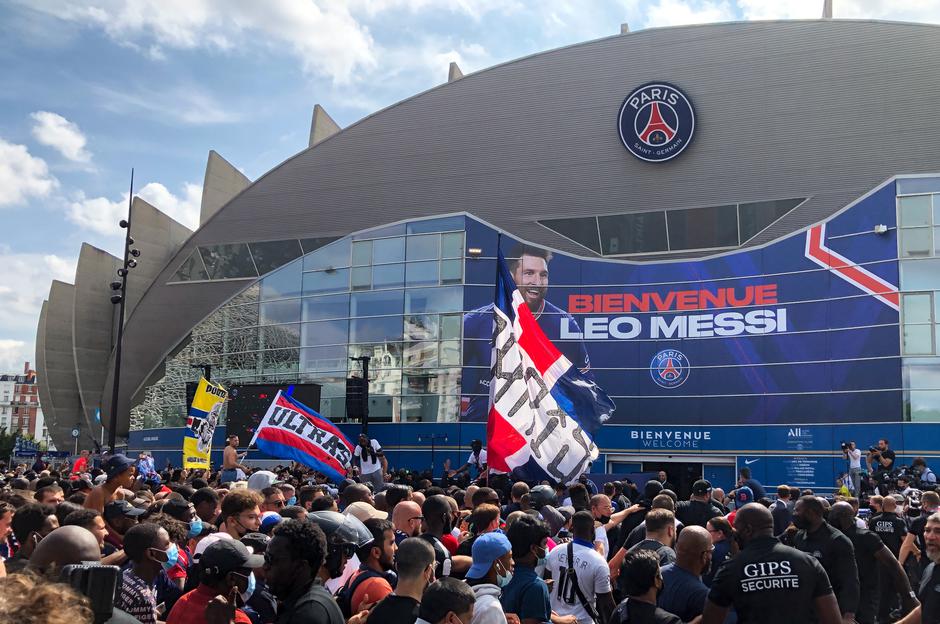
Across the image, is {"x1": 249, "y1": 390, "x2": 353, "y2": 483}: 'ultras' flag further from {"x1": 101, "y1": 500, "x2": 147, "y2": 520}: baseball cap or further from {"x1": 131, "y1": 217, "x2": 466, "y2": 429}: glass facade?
{"x1": 131, "y1": 217, "x2": 466, "y2": 429}: glass facade

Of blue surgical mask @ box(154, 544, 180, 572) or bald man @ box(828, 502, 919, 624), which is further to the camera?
bald man @ box(828, 502, 919, 624)

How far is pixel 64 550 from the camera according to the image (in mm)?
4234

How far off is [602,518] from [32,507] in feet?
18.1

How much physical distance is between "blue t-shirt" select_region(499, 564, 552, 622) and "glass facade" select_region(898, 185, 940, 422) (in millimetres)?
25403

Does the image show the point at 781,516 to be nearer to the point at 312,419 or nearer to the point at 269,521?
the point at 269,521

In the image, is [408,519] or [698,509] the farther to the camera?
[698,509]

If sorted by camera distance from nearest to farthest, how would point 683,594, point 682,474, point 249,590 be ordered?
point 249,590 < point 683,594 < point 682,474

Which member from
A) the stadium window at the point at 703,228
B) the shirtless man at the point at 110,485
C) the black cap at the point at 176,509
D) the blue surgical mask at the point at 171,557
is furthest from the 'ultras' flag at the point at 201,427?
the stadium window at the point at 703,228

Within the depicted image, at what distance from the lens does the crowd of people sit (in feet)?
14.6

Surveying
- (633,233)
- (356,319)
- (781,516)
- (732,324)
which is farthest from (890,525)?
(356,319)

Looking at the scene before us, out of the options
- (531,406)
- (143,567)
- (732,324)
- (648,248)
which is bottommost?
(143,567)

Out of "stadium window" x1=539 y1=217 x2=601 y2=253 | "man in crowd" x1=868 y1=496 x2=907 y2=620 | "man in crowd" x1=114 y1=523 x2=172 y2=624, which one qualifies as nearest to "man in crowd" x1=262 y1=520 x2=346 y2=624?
"man in crowd" x1=114 y1=523 x2=172 y2=624

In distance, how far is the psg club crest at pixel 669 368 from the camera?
3141 centimetres

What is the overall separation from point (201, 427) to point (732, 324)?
1832 cm
